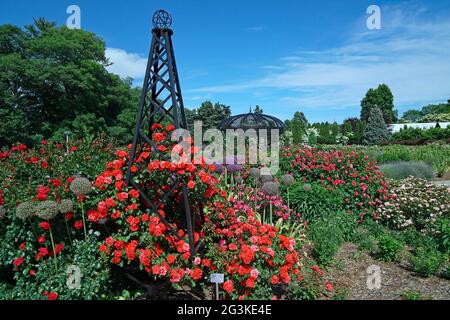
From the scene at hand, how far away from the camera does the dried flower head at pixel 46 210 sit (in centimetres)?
252

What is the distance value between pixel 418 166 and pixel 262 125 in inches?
201

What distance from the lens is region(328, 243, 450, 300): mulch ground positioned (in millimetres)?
3127

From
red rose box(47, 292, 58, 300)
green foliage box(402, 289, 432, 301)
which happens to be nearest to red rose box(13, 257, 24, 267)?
red rose box(47, 292, 58, 300)

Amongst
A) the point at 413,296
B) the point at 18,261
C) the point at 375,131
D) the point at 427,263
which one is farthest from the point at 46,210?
the point at 375,131

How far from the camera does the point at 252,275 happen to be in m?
2.59

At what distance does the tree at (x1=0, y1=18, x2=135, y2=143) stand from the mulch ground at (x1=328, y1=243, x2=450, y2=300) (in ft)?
53.4

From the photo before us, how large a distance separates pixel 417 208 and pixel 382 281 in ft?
7.20

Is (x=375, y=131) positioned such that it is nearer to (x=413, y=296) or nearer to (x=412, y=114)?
(x=413, y=296)

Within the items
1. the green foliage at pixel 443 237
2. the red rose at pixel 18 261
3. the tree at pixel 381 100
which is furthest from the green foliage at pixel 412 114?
the red rose at pixel 18 261

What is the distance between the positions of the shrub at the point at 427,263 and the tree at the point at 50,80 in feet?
55.4

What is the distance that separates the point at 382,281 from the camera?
346cm

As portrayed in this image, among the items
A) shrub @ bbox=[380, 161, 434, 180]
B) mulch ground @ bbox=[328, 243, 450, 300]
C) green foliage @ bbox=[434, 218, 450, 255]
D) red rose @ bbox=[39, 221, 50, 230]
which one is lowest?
mulch ground @ bbox=[328, 243, 450, 300]

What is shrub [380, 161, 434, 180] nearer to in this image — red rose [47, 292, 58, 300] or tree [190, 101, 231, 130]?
red rose [47, 292, 58, 300]
